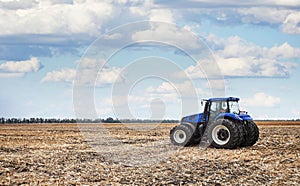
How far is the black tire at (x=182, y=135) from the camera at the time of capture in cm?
2809

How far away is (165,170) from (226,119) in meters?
7.98

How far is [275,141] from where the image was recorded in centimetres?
3136

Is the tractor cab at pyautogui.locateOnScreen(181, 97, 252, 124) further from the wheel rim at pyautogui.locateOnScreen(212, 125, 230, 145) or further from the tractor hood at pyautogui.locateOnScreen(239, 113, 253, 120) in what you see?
the wheel rim at pyautogui.locateOnScreen(212, 125, 230, 145)

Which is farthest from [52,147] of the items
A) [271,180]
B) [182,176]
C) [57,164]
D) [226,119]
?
[271,180]

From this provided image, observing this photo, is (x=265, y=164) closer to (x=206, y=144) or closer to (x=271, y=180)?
(x=271, y=180)

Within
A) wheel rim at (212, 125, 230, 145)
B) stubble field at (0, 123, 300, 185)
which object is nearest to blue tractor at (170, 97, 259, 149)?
wheel rim at (212, 125, 230, 145)

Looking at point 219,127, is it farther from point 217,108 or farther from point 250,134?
point 250,134

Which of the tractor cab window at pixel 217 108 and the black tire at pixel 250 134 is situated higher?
the tractor cab window at pixel 217 108

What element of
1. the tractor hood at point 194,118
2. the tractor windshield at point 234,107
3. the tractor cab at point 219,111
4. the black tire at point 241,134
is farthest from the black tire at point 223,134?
the tractor windshield at point 234,107

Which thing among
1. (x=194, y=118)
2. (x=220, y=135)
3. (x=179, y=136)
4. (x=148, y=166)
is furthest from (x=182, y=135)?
(x=148, y=166)

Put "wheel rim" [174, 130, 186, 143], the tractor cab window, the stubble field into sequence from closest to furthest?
1. the stubble field
2. the tractor cab window
3. "wheel rim" [174, 130, 186, 143]

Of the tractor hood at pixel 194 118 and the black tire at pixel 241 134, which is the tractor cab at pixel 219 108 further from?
the black tire at pixel 241 134

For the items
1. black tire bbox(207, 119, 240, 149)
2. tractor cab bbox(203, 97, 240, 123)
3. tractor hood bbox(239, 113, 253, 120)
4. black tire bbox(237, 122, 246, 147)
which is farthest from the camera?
tractor cab bbox(203, 97, 240, 123)

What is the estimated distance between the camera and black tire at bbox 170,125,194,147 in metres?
28.1
